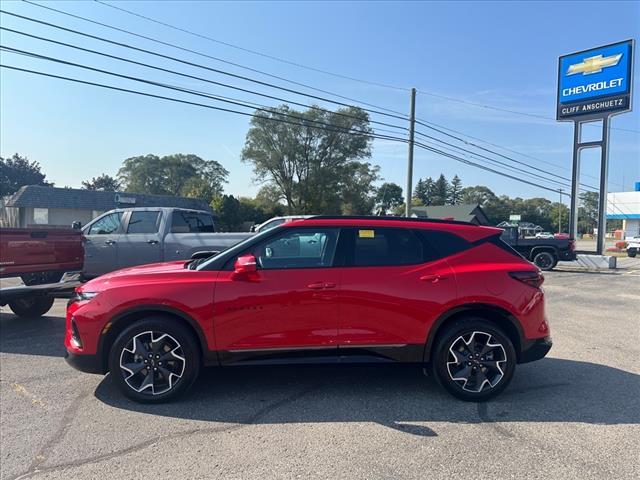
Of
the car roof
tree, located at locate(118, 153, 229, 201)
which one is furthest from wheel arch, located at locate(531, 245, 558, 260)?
tree, located at locate(118, 153, 229, 201)

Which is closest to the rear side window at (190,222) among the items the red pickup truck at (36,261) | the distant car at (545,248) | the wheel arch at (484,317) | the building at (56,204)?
the red pickup truck at (36,261)

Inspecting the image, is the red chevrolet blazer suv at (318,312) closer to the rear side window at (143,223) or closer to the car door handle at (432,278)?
the car door handle at (432,278)

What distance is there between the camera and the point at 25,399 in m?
4.36

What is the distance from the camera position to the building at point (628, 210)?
6244cm

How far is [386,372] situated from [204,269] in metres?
2.35

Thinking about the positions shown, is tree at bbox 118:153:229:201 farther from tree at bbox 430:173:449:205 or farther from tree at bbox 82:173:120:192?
tree at bbox 430:173:449:205

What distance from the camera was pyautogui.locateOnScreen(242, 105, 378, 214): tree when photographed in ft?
Answer: 180

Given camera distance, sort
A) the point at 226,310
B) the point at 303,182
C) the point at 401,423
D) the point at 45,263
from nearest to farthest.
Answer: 1. the point at 401,423
2. the point at 226,310
3. the point at 45,263
4. the point at 303,182

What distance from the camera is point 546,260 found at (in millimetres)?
19547

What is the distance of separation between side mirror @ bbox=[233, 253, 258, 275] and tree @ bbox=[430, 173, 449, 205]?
4980 inches

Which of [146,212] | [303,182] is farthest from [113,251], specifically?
[303,182]

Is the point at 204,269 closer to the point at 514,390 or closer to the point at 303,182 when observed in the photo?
the point at 514,390

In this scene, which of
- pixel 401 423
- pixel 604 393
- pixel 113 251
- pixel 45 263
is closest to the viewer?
pixel 401 423

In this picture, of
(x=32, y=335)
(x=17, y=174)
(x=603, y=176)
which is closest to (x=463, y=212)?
(x=603, y=176)
